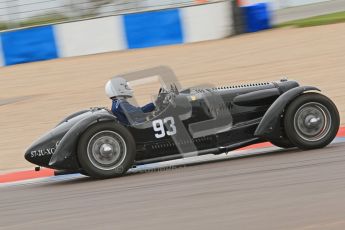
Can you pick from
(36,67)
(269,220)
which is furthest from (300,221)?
(36,67)

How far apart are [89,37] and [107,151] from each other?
1183 cm

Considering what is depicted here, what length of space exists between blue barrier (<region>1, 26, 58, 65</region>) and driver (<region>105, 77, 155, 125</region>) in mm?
11157

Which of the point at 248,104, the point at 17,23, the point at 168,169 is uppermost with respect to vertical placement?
the point at 17,23

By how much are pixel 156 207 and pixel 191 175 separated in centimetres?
138

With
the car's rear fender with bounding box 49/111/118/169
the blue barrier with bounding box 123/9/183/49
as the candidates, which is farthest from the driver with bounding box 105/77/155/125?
the blue barrier with bounding box 123/9/183/49

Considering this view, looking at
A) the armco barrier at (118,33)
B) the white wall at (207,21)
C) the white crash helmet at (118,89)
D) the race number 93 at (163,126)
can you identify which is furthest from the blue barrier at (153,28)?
the race number 93 at (163,126)

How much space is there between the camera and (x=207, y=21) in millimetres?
18562

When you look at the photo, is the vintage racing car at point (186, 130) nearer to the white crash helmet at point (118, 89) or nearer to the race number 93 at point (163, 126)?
the race number 93 at point (163, 126)

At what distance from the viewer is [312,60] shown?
14602 mm

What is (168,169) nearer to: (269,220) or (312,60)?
(269,220)

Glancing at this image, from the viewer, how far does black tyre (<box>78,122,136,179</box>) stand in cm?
760

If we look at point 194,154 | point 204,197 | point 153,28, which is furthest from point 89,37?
point 204,197

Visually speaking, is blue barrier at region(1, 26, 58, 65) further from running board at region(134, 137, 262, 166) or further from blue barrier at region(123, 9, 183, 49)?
running board at region(134, 137, 262, 166)

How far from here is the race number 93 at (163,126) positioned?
781 centimetres
